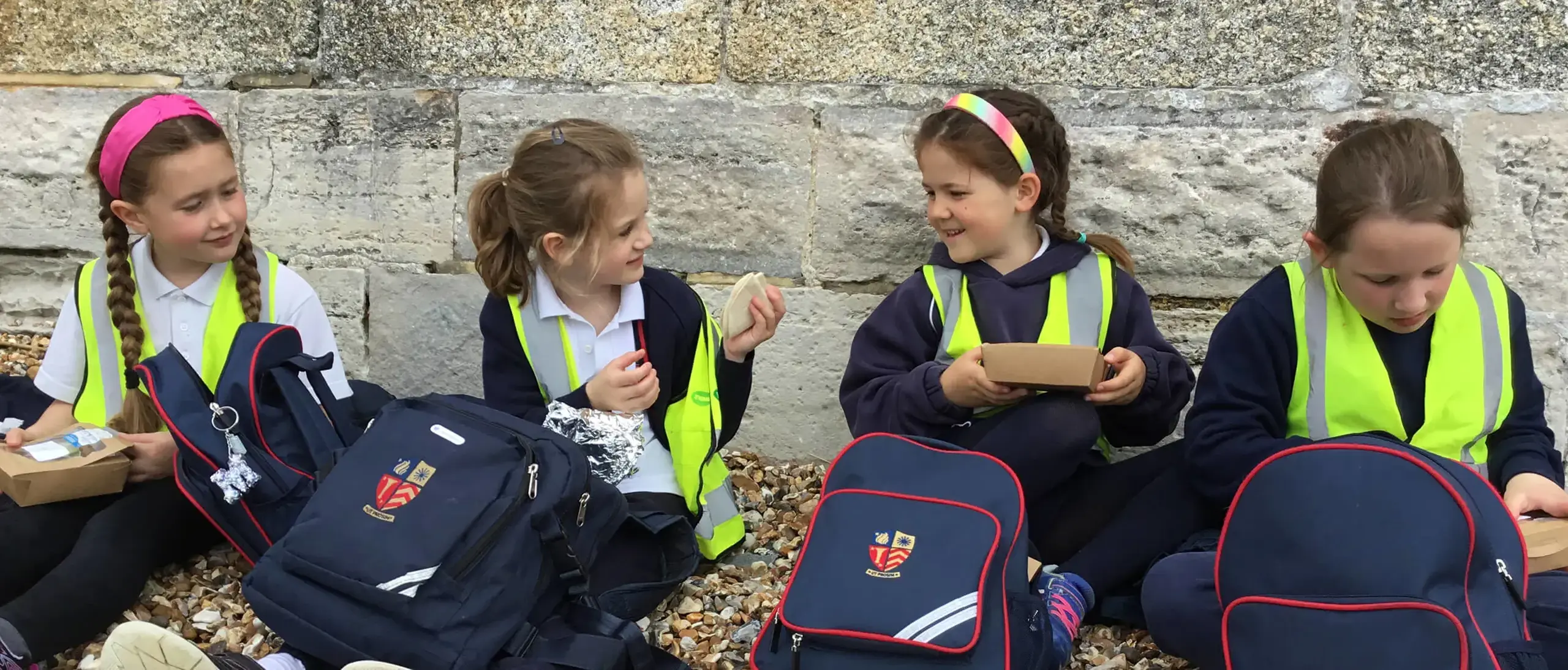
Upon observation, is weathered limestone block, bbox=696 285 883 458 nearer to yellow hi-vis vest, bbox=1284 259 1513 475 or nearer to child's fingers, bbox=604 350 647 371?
child's fingers, bbox=604 350 647 371

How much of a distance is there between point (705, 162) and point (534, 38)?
1.93ft

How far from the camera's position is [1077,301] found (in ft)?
8.96

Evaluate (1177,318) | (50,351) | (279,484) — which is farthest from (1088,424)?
(50,351)

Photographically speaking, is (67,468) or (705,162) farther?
(705,162)

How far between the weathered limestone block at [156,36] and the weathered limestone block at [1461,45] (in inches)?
111

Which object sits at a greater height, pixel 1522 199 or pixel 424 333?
pixel 1522 199

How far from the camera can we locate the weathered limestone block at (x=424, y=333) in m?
3.42

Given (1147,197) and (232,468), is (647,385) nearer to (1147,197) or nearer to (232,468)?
(232,468)

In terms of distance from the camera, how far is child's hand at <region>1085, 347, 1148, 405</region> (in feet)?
8.23

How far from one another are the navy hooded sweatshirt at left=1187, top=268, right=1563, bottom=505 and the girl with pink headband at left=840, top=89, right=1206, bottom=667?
17cm

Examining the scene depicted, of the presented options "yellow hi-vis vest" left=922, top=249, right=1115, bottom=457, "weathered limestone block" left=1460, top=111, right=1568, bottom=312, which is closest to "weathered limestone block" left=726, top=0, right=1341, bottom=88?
"weathered limestone block" left=1460, top=111, right=1568, bottom=312

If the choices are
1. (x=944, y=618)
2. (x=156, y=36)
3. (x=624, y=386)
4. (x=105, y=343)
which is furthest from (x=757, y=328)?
(x=156, y=36)

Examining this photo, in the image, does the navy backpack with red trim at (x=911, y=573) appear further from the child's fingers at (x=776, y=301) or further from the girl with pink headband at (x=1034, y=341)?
the child's fingers at (x=776, y=301)

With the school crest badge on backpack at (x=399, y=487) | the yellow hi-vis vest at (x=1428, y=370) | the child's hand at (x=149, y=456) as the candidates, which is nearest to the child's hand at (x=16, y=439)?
the child's hand at (x=149, y=456)
